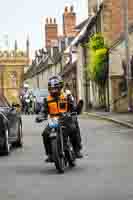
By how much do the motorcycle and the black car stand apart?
284 cm

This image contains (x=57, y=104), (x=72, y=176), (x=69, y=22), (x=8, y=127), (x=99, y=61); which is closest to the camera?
(x=72, y=176)

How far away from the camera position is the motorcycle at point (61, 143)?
13031 mm

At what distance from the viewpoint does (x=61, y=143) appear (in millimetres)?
13242

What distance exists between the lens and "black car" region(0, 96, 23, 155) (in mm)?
16500

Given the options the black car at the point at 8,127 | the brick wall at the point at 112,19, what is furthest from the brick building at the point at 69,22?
the black car at the point at 8,127

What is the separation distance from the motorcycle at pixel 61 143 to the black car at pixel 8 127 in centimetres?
284

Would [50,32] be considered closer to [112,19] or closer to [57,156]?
[112,19]

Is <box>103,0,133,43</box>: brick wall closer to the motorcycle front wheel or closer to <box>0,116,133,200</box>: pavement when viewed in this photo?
<box>0,116,133,200</box>: pavement

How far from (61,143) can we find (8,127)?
4.06 meters

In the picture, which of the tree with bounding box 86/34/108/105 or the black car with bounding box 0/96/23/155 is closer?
the black car with bounding box 0/96/23/155

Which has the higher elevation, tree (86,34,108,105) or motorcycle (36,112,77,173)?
tree (86,34,108,105)

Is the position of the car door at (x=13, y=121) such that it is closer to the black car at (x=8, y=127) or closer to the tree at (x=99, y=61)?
the black car at (x=8, y=127)

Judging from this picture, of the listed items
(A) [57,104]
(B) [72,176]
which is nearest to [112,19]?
(A) [57,104]

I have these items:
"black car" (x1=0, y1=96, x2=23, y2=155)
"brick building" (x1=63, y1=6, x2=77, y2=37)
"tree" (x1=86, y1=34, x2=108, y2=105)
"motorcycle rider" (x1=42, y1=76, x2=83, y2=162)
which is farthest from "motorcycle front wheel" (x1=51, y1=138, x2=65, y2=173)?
"brick building" (x1=63, y1=6, x2=77, y2=37)
